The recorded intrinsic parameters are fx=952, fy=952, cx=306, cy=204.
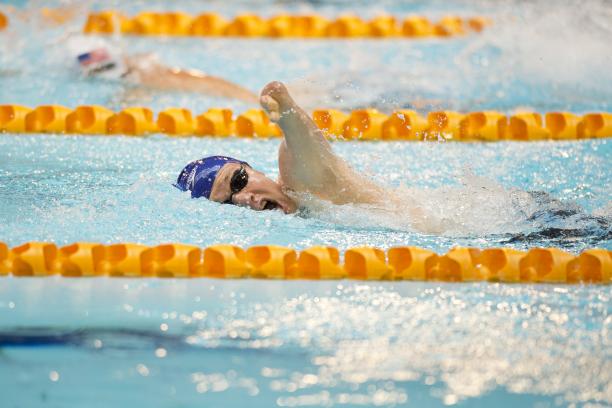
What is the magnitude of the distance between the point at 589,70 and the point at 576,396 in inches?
158

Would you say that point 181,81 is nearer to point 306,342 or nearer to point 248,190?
point 248,190

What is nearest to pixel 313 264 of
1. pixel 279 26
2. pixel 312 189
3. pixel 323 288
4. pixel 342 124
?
pixel 323 288

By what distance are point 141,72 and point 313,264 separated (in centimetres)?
294

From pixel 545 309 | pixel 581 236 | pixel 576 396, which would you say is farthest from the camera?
pixel 581 236

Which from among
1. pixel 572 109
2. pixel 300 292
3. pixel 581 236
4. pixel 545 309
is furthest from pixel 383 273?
pixel 572 109

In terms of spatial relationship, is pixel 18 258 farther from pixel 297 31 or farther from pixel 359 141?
pixel 297 31

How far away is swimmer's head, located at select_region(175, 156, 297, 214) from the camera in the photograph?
11.5ft

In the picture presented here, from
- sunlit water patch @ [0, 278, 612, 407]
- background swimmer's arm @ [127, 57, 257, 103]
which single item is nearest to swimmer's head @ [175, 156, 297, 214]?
sunlit water patch @ [0, 278, 612, 407]

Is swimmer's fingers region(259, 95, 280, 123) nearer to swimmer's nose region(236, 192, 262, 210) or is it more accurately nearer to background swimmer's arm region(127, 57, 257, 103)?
swimmer's nose region(236, 192, 262, 210)

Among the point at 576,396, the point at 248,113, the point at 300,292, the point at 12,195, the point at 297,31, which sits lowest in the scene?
the point at 576,396

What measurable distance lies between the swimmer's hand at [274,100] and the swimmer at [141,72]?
2.23 meters

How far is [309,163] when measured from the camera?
3438 millimetres

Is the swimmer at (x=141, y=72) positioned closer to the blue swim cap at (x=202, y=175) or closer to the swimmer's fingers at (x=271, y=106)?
the blue swim cap at (x=202, y=175)

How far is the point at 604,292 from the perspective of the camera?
2.98m
